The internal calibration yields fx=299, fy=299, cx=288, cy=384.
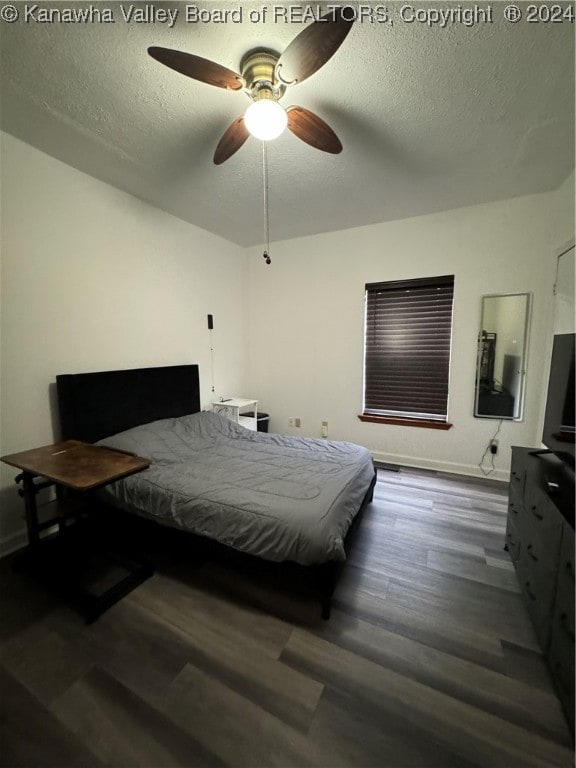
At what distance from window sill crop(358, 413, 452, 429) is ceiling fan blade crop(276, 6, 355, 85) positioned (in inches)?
117

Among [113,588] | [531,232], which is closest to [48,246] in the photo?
[113,588]

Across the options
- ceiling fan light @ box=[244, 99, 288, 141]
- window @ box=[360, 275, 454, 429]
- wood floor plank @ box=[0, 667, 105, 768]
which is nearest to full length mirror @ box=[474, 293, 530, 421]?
window @ box=[360, 275, 454, 429]

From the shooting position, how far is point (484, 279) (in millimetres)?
2936

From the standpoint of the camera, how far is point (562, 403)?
5.32 ft

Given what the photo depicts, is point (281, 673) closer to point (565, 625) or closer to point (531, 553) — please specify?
point (565, 625)

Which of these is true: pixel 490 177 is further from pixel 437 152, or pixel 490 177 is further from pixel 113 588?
pixel 113 588

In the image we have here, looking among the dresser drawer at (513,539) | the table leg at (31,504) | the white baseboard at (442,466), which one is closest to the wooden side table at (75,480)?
the table leg at (31,504)

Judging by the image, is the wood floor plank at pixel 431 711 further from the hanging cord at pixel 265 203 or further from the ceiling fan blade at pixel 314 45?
the ceiling fan blade at pixel 314 45

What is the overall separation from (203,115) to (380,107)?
3.33ft

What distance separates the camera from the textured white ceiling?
1.30 m

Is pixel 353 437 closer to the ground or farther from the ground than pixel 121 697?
farther from the ground

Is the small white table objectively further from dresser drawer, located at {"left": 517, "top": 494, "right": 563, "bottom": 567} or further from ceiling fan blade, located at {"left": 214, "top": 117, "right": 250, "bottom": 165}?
dresser drawer, located at {"left": 517, "top": 494, "right": 563, "bottom": 567}

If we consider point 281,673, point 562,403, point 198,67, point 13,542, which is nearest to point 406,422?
point 562,403

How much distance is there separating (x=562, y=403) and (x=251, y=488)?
1.80 m
